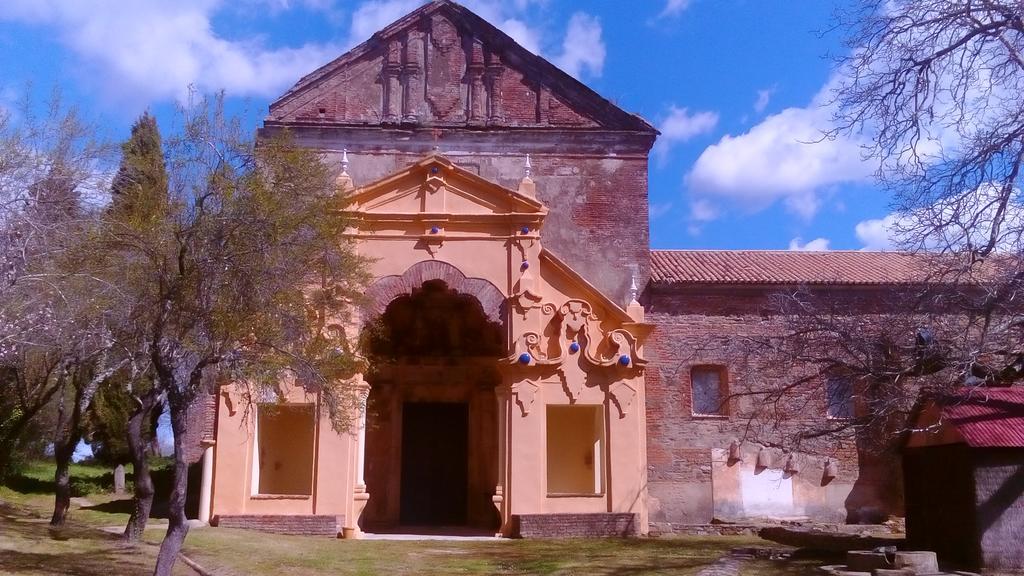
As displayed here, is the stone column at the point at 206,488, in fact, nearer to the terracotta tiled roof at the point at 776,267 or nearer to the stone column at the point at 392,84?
the stone column at the point at 392,84

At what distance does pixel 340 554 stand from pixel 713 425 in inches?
395

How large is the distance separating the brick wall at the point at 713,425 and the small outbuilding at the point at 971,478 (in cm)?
675

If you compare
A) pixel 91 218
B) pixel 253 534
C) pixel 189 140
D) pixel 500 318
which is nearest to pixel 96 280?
pixel 91 218

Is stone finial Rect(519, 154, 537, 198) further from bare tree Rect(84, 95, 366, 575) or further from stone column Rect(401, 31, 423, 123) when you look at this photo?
bare tree Rect(84, 95, 366, 575)

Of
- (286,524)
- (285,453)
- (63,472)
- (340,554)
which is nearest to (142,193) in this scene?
(340,554)

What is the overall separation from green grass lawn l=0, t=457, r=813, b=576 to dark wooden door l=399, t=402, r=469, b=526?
4.54m

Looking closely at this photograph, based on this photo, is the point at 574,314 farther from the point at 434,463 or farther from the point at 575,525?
the point at 434,463

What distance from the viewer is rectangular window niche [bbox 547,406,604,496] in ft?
67.6

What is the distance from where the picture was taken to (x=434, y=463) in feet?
72.1

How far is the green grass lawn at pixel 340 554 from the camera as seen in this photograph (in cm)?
1257

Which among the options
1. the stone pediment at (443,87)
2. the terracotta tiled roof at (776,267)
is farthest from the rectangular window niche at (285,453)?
the terracotta tiled roof at (776,267)

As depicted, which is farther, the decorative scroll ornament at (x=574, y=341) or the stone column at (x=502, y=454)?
the decorative scroll ornament at (x=574, y=341)

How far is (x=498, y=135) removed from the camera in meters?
22.1

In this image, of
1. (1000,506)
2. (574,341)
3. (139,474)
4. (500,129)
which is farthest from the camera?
(500,129)
